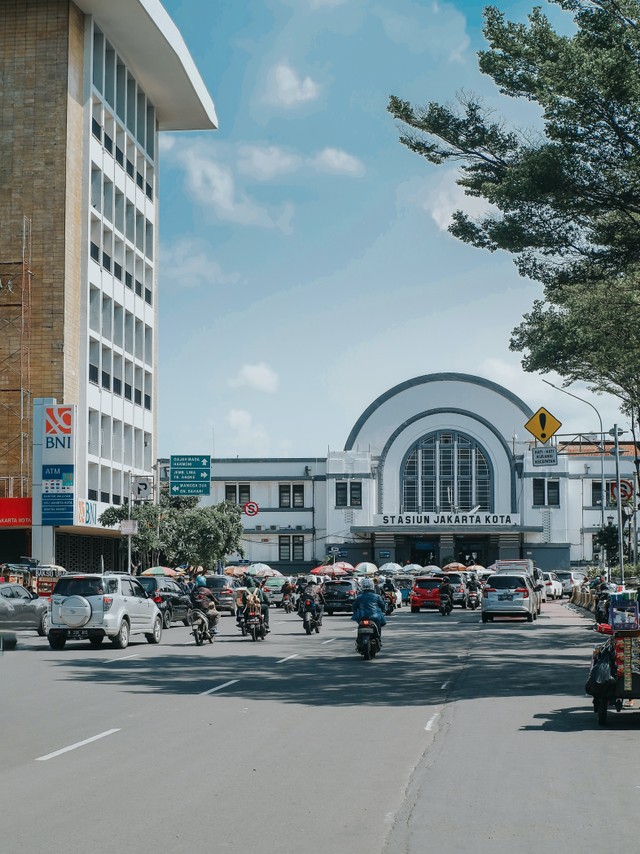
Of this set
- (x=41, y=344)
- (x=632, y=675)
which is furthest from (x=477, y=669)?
(x=41, y=344)

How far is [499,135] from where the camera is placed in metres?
23.1

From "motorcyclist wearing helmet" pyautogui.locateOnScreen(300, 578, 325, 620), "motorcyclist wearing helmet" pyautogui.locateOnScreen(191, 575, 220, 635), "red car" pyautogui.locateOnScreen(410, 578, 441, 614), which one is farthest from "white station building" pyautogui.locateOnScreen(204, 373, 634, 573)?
"motorcyclist wearing helmet" pyautogui.locateOnScreen(191, 575, 220, 635)

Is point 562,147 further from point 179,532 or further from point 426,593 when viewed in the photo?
point 179,532

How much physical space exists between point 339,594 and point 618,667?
31.9 meters

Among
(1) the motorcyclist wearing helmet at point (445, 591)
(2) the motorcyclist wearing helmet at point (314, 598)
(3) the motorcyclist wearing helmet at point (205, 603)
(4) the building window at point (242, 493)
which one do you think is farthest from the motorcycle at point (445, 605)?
(4) the building window at point (242, 493)

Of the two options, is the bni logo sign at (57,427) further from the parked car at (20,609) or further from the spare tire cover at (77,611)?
the spare tire cover at (77,611)

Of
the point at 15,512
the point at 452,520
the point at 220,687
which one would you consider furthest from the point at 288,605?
the point at 452,520

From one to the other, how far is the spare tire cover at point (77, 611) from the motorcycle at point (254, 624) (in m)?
5.14

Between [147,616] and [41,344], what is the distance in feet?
79.4

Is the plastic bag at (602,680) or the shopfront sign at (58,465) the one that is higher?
the shopfront sign at (58,465)

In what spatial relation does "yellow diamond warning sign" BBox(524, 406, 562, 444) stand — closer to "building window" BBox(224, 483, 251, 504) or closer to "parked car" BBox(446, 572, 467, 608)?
"parked car" BBox(446, 572, 467, 608)

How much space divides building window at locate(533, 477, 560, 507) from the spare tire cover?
63895mm

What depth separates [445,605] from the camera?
46188mm

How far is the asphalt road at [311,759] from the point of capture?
7.75 metres
